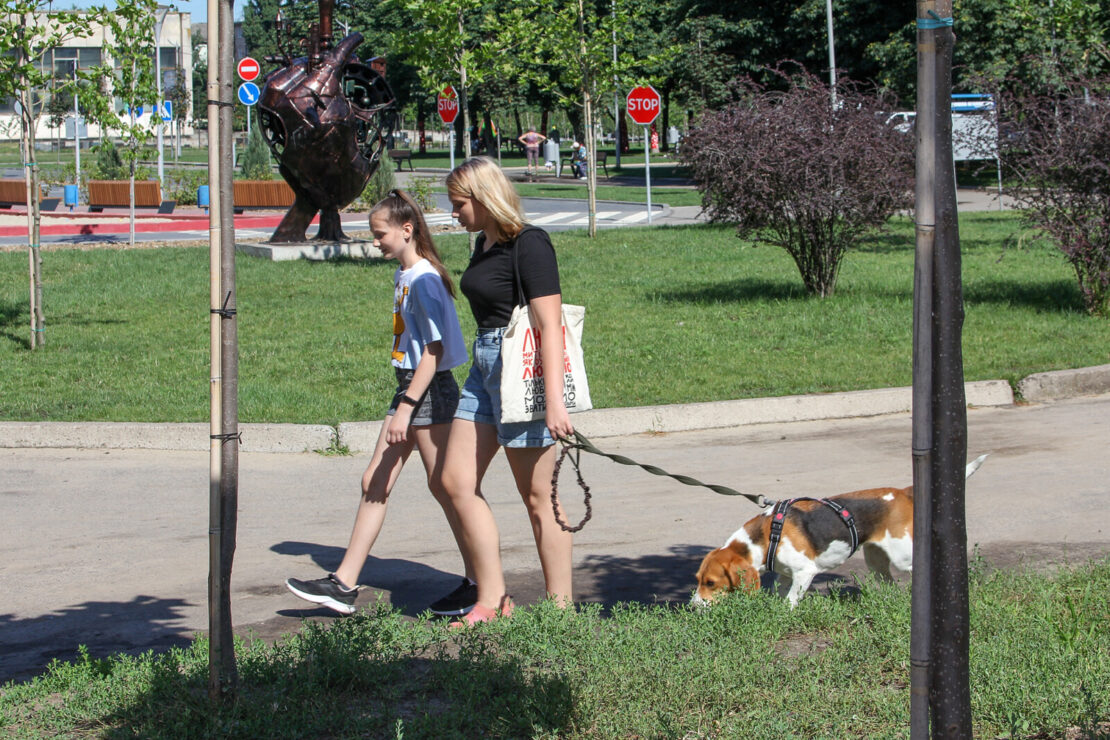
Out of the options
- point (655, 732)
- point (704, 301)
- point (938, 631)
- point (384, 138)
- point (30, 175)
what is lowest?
point (655, 732)

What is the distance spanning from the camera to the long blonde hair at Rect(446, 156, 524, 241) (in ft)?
14.9

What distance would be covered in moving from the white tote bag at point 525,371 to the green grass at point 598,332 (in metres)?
4.01

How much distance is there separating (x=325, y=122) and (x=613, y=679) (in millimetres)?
15230

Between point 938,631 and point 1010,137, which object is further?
point 1010,137

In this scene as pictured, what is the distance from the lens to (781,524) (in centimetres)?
454

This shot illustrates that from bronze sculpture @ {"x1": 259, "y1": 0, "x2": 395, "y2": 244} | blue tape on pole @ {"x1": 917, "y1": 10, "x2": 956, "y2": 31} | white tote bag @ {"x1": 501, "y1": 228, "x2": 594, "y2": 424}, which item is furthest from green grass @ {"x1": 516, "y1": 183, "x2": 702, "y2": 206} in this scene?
blue tape on pole @ {"x1": 917, "y1": 10, "x2": 956, "y2": 31}

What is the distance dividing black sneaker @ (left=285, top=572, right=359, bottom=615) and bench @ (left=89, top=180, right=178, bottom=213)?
27.5 metres

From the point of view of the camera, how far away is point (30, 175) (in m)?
11.1

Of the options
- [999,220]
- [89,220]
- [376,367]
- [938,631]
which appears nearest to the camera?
[938,631]

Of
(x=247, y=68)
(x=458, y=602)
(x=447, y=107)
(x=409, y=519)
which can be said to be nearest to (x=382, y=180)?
(x=447, y=107)

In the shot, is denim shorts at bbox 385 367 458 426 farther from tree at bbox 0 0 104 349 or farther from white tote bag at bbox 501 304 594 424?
tree at bbox 0 0 104 349

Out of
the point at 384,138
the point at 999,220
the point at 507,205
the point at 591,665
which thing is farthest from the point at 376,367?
the point at 999,220

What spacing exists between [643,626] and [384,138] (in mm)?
16064

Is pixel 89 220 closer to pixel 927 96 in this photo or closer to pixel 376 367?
pixel 376 367
